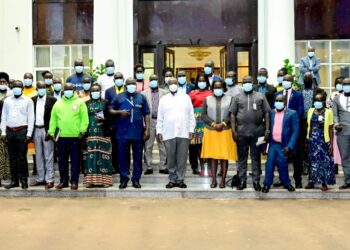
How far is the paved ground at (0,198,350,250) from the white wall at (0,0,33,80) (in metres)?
6.98

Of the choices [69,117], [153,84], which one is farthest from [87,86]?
[153,84]

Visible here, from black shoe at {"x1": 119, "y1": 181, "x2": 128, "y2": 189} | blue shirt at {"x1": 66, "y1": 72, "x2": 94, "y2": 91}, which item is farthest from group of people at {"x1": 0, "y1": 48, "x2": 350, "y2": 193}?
blue shirt at {"x1": 66, "y1": 72, "x2": 94, "y2": 91}

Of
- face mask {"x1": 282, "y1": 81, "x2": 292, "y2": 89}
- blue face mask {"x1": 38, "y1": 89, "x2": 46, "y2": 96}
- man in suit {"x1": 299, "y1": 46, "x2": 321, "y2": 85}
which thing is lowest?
blue face mask {"x1": 38, "y1": 89, "x2": 46, "y2": 96}

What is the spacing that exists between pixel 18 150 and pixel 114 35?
18.8 ft

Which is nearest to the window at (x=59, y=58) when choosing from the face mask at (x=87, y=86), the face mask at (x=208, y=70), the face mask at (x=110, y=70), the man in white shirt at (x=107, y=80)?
the man in white shirt at (x=107, y=80)

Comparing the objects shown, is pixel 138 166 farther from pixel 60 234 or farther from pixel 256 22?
pixel 256 22

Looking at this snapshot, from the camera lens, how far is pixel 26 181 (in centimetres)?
1095

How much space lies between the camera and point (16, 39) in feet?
55.5

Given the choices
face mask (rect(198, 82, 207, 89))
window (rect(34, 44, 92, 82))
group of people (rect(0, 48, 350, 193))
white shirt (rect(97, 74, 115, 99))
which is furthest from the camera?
window (rect(34, 44, 92, 82))

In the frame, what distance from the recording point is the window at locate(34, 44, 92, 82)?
16.7 m

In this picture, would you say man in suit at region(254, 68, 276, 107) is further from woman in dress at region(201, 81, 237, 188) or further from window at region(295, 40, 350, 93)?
window at region(295, 40, 350, 93)

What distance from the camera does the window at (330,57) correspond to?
16188mm

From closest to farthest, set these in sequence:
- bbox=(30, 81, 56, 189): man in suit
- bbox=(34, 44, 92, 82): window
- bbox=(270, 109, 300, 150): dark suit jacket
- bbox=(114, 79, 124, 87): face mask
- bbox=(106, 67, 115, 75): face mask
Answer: bbox=(270, 109, 300, 150): dark suit jacket → bbox=(30, 81, 56, 189): man in suit → bbox=(114, 79, 124, 87): face mask → bbox=(106, 67, 115, 75): face mask → bbox=(34, 44, 92, 82): window

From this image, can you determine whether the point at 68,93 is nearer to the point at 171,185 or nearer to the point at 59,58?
the point at 171,185
